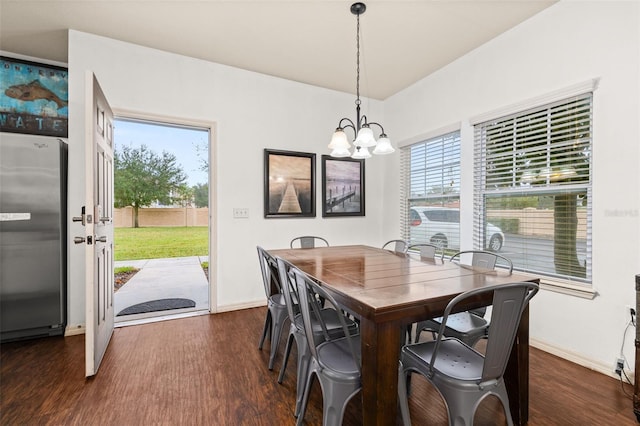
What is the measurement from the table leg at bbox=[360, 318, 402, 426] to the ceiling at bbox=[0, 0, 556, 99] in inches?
100

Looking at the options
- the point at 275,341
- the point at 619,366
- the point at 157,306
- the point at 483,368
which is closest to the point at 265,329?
the point at 275,341

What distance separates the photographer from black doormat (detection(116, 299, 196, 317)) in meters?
3.44

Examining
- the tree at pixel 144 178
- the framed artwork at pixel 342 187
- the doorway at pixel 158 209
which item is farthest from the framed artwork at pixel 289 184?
the tree at pixel 144 178

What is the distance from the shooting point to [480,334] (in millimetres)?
1811

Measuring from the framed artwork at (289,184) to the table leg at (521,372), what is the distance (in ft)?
9.20

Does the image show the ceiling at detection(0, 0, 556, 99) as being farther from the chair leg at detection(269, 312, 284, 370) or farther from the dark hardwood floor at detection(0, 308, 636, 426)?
the dark hardwood floor at detection(0, 308, 636, 426)

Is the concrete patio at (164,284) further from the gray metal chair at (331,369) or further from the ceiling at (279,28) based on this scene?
the ceiling at (279,28)

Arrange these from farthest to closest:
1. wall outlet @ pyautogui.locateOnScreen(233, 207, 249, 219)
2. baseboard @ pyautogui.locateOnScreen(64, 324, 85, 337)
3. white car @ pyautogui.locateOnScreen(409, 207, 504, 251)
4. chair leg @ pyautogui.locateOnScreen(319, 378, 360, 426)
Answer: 1. wall outlet @ pyautogui.locateOnScreen(233, 207, 249, 219)
2. white car @ pyautogui.locateOnScreen(409, 207, 504, 251)
3. baseboard @ pyautogui.locateOnScreen(64, 324, 85, 337)
4. chair leg @ pyautogui.locateOnScreen(319, 378, 360, 426)

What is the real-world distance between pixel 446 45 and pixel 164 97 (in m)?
3.11

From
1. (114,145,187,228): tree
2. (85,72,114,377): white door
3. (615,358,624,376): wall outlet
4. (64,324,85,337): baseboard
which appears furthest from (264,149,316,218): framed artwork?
(615,358,624,376): wall outlet

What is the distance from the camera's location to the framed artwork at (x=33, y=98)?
10.1 feet

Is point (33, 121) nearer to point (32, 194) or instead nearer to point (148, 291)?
point (32, 194)

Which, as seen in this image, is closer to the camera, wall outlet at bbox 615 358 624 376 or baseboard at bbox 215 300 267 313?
wall outlet at bbox 615 358 624 376

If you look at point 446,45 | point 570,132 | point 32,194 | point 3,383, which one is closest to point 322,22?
point 446,45
